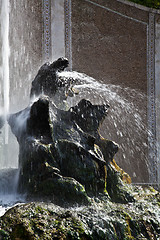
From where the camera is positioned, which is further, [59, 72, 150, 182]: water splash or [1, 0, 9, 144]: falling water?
[59, 72, 150, 182]: water splash

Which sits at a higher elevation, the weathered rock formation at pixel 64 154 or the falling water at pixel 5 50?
the falling water at pixel 5 50

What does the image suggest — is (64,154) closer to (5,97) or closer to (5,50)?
(5,97)

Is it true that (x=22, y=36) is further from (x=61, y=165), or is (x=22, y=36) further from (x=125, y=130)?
(x=61, y=165)

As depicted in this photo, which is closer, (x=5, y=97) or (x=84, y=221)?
(x=84, y=221)

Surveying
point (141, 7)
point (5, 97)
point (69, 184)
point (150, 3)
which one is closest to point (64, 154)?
point (69, 184)

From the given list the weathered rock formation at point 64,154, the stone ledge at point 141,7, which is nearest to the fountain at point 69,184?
the weathered rock formation at point 64,154

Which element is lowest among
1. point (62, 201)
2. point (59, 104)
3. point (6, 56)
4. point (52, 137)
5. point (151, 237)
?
point (151, 237)

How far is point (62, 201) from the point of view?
6.89 feet

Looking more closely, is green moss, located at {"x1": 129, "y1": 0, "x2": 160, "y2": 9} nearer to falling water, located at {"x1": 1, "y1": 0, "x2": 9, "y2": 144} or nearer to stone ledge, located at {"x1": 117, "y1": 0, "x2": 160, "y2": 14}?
stone ledge, located at {"x1": 117, "y1": 0, "x2": 160, "y2": 14}

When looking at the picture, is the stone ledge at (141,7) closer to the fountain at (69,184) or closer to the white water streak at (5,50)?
the white water streak at (5,50)

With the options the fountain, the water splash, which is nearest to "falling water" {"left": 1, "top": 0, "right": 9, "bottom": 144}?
the water splash

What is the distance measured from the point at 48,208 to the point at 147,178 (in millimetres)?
4600

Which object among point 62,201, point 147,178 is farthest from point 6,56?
point 62,201

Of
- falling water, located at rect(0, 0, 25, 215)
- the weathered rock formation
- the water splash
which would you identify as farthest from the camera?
the water splash
